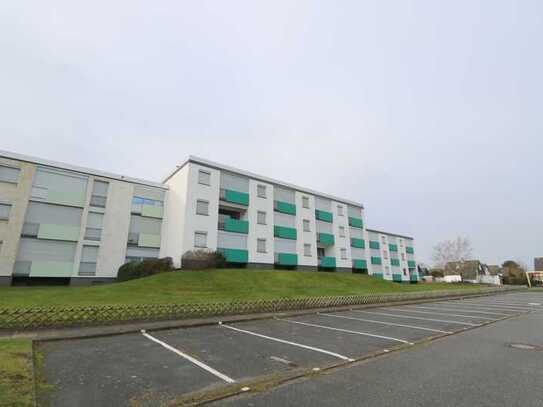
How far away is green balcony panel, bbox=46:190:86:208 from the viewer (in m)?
26.5

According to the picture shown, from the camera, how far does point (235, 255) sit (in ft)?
103

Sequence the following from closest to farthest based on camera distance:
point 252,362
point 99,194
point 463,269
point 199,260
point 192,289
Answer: point 252,362 < point 192,289 < point 199,260 < point 99,194 < point 463,269

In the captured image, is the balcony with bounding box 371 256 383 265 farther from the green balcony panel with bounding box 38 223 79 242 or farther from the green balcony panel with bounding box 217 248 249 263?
the green balcony panel with bounding box 38 223 79 242

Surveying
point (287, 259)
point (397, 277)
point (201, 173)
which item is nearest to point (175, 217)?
point (201, 173)

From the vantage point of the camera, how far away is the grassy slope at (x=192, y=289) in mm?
17047

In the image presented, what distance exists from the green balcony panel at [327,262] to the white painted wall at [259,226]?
871 cm

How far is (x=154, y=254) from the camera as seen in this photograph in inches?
1240

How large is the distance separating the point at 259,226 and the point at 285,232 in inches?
155

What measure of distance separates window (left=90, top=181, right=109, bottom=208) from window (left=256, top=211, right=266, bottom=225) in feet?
54.9

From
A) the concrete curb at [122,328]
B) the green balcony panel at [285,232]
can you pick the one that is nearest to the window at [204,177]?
the green balcony panel at [285,232]

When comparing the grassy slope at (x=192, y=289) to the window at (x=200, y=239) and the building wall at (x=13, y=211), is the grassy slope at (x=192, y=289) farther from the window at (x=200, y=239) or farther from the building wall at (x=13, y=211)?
the window at (x=200, y=239)

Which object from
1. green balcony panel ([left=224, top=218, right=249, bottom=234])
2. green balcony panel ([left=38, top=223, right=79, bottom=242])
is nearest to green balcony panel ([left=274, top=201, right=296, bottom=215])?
green balcony panel ([left=224, top=218, right=249, bottom=234])

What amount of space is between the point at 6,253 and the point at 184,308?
20853mm

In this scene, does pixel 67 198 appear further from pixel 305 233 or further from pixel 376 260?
pixel 376 260
